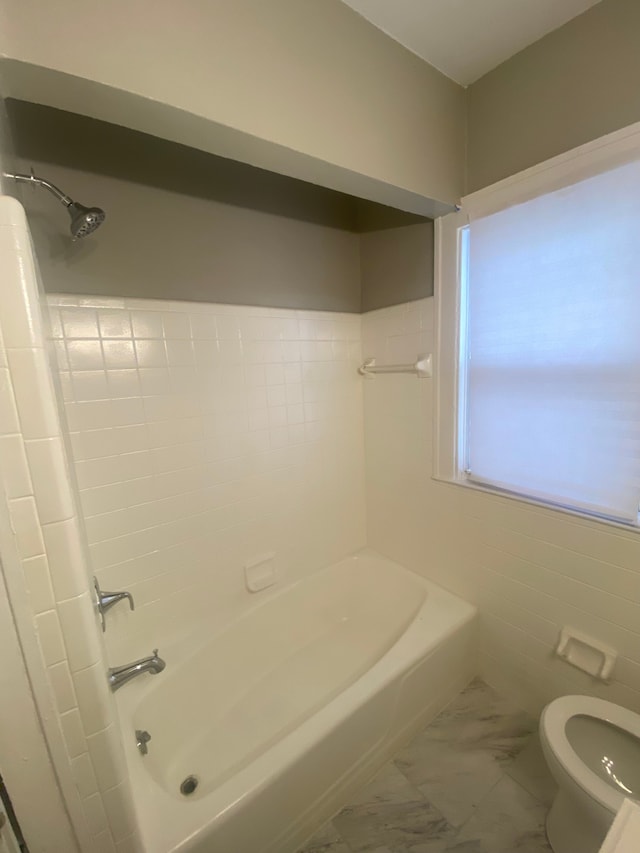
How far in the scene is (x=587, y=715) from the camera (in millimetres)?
1154

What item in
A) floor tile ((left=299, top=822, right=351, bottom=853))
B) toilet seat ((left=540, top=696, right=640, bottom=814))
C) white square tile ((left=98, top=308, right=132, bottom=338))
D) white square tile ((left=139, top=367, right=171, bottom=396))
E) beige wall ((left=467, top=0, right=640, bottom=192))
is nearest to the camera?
toilet seat ((left=540, top=696, right=640, bottom=814))

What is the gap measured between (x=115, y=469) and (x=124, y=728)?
0.86 meters

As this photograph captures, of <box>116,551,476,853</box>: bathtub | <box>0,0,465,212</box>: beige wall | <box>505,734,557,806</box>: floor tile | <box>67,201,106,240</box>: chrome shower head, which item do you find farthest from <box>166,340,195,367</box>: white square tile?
<box>505,734,557,806</box>: floor tile

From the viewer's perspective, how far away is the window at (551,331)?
1110mm

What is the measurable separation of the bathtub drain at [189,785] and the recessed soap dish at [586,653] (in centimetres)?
144

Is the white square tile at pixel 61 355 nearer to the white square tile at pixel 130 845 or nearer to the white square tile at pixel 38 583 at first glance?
the white square tile at pixel 38 583

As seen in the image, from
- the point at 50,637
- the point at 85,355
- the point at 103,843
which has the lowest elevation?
the point at 103,843

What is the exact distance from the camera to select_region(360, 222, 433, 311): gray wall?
1.64 meters

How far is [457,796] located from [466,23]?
2.61 metres

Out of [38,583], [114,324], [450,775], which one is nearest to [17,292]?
[38,583]

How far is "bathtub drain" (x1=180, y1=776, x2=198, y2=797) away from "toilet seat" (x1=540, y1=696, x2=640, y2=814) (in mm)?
1206

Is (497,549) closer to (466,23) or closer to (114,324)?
(114,324)

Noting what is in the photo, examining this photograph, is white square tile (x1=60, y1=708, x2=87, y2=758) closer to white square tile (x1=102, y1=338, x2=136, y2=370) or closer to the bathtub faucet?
the bathtub faucet

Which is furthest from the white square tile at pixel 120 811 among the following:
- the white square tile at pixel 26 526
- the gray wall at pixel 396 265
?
the gray wall at pixel 396 265
